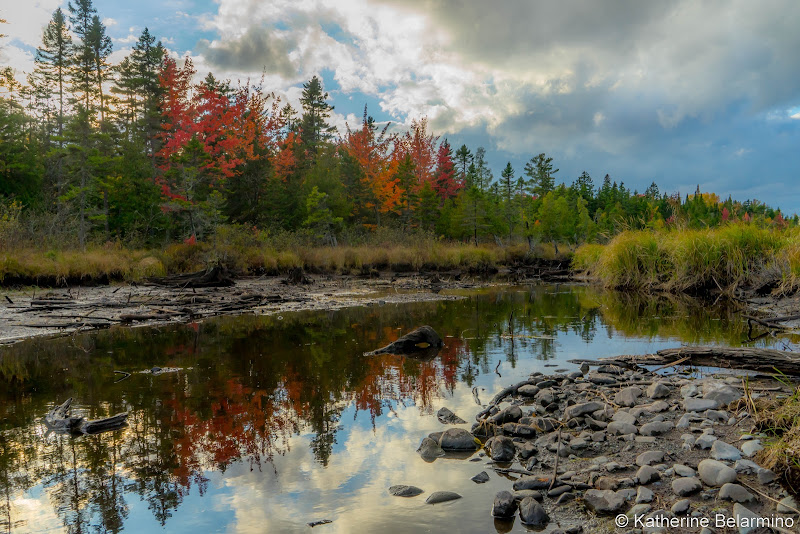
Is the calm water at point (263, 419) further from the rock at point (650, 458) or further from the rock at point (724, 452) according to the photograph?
the rock at point (724, 452)

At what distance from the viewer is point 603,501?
9.51 feet

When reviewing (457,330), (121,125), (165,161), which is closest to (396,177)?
(165,161)

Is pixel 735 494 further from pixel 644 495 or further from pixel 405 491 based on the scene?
pixel 405 491

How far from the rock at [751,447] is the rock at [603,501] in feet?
3.18

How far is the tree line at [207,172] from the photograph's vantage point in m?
25.0

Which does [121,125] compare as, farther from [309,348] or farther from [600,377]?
[600,377]

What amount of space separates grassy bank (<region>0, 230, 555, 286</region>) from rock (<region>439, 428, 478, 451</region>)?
1551 centimetres

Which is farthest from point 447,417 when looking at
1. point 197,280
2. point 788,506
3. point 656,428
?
point 197,280

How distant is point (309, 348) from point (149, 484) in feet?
15.1

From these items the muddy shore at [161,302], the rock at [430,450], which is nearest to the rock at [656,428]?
the rock at [430,450]

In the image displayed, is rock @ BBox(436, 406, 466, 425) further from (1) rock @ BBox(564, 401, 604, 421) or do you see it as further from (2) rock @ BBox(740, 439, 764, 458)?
(2) rock @ BBox(740, 439, 764, 458)

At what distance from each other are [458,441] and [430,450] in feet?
0.84

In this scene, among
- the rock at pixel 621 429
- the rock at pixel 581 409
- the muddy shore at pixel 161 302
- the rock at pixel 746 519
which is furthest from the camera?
the muddy shore at pixel 161 302

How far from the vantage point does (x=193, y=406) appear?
5.10m
